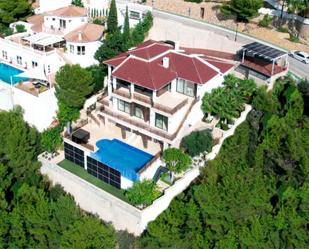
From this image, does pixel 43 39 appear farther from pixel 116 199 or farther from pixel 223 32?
pixel 116 199

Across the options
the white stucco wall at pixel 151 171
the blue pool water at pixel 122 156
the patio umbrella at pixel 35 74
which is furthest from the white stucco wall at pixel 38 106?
the white stucco wall at pixel 151 171

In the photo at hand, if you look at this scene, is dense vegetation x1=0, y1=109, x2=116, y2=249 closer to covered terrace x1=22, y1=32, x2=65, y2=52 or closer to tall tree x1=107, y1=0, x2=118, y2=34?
covered terrace x1=22, y1=32, x2=65, y2=52

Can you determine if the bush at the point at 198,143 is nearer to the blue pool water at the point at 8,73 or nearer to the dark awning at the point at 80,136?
the dark awning at the point at 80,136

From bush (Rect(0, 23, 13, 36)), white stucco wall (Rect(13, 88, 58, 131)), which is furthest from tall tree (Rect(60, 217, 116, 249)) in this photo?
bush (Rect(0, 23, 13, 36))

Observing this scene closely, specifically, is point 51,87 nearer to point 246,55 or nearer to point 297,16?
point 246,55

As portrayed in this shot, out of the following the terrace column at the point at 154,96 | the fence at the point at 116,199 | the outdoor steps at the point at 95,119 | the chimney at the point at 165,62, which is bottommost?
the fence at the point at 116,199

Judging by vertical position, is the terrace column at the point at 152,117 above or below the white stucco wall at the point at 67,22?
below

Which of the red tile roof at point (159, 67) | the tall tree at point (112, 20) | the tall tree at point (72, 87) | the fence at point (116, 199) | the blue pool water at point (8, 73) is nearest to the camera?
the fence at point (116, 199)

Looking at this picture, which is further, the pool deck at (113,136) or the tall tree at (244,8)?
the tall tree at (244,8)
